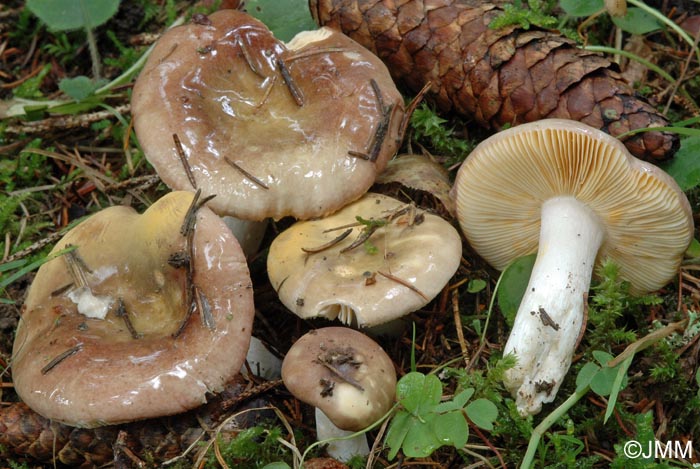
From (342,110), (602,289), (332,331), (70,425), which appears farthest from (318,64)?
(70,425)

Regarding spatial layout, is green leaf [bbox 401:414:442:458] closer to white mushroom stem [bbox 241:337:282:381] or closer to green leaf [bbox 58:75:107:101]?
white mushroom stem [bbox 241:337:282:381]

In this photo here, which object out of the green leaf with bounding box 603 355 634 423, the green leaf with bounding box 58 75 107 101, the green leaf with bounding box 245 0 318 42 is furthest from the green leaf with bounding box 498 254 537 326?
the green leaf with bounding box 58 75 107 101

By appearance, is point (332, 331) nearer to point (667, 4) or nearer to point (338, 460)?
point (338, 460)

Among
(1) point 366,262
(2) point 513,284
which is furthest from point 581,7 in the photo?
(1) point 366,262

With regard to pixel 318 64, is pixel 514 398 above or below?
below

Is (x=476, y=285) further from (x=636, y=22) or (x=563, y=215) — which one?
(x=636, y=22)

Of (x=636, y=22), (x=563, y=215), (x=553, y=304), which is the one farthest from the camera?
(x=636, y=22)
